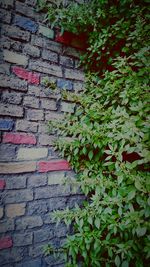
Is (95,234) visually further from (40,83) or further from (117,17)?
(117,17)

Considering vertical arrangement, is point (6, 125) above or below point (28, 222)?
above

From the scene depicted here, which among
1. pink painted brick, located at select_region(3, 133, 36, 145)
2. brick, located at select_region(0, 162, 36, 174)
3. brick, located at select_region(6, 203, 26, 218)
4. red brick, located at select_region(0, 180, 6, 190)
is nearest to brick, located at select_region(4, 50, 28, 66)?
pink painted brick, located at select_region(3, 133, 36, 145)

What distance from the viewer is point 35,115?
1574mm

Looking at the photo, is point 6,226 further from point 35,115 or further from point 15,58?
point 15,58

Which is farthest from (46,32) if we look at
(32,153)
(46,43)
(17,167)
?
(17,167)

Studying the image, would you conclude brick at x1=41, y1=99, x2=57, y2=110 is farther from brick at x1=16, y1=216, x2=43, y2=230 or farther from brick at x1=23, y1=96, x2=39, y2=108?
brick at x1=16, y1=216, x2=43, y2=230

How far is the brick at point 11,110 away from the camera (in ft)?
4.78

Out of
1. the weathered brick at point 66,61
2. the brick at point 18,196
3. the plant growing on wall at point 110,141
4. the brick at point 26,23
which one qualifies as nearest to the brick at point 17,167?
the brick at point 18,196

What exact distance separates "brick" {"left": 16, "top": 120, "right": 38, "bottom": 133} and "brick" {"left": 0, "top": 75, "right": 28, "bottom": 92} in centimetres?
21

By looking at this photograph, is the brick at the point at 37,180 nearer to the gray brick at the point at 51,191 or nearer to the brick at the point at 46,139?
the gray brick at the point at 51,191

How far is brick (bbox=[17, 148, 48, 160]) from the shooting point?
1.51 m

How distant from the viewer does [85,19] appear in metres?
1.65

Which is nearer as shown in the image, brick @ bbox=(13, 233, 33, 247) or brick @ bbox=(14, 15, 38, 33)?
brick @ bbox=(13, 233, 33, 247)

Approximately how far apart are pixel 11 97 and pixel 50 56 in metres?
0.43
